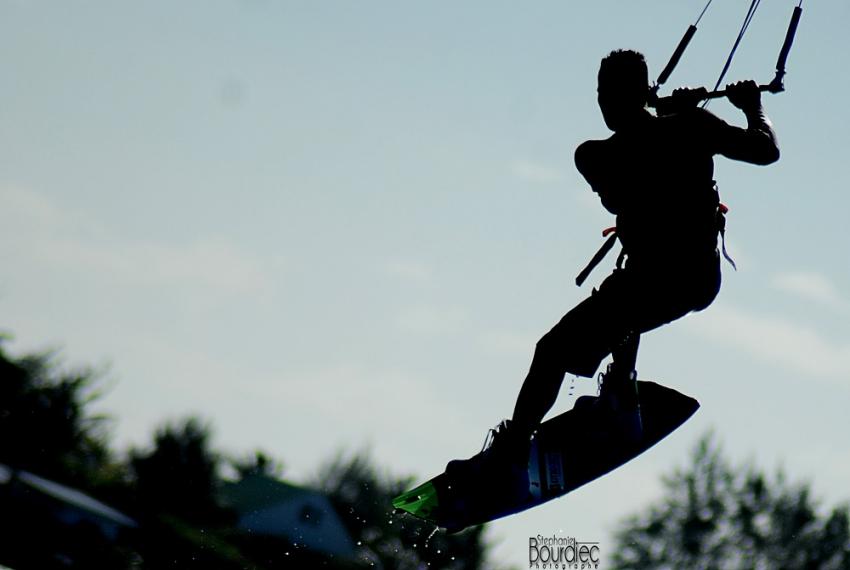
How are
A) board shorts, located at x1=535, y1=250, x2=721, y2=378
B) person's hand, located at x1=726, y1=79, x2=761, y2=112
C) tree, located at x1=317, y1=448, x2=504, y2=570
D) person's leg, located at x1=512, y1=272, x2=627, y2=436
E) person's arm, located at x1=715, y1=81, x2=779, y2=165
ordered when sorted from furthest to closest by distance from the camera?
tree, located at x1=317, y1=448, x2=504, y2=570, person's leg, located at x1=512, y1=272, x2=627, y2=436, board shorts, located at x1=535, y1=250, x2=721, y2=378, person's hand, located at x1=726, y1=79, x2=761, y2=112, person's arm, located at x1=715, y1=81, x2=779, y2=165

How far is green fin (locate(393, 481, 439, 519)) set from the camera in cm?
748

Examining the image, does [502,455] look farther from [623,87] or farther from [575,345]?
[623,87]

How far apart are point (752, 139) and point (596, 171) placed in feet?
3.03

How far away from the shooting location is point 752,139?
580 centimetres

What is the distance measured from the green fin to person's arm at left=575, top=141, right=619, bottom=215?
2.55m

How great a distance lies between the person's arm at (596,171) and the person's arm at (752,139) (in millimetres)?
679

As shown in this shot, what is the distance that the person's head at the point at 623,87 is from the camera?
6.06m

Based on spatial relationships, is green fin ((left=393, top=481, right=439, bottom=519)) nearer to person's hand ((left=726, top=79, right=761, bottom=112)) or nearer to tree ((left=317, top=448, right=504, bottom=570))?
person's hand ((left=726, top=79, right=761, bottom=112))

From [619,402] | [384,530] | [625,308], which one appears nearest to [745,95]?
[625,308]

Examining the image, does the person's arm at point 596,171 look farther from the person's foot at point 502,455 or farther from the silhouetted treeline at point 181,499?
the silhouetted treeline at point 181,499

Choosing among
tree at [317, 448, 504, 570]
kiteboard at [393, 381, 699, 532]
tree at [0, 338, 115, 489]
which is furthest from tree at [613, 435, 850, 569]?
kiteboard at [393, 381, 699, 532]

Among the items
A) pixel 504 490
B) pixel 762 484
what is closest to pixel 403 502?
pixel 504 490

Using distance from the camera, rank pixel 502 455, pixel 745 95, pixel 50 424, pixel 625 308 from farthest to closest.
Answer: pixel 50 424, pixel 502 455, pixel 625 308, pixel 745 95

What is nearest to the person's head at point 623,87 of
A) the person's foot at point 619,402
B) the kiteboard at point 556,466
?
the person's foot at point 619,402
